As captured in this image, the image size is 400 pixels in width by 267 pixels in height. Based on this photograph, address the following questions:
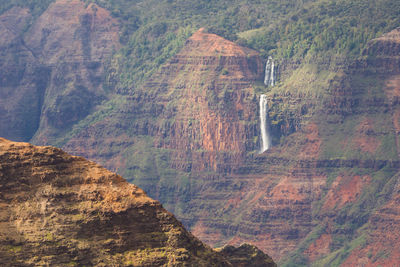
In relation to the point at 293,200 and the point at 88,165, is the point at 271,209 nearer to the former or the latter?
the point at 293,200

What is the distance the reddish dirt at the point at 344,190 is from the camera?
136500 mm

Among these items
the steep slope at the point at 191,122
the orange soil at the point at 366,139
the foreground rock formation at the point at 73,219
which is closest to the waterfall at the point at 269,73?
the steep slope at the point at 191,122

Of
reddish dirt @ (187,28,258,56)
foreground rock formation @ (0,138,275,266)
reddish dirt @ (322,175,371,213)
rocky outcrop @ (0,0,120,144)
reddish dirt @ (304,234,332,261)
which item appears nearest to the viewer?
foreground rock formation @ (0,138,275,266)

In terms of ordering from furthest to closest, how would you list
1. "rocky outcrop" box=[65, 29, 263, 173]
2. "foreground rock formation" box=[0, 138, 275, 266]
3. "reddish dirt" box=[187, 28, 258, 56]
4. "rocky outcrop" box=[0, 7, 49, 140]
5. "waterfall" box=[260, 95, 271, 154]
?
"rocky outcrop" box=[0, 7, 49, 140] → "reddish dirt" box=[187, 28, 258, 56] → "rocky outcrop" box=[65, 29, 263, 173] → "waterfall" box=[260, 95, 271, 154] → "foreground rock formation" box=[0, 138, 275, 266]

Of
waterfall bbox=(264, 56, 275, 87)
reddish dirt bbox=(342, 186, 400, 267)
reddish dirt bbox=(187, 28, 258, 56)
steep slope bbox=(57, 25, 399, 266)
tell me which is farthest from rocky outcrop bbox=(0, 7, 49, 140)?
reddish dirt bbox=(342, 186, 400, 267)

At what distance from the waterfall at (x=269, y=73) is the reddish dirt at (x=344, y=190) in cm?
1668

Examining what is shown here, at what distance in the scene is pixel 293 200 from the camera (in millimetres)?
138125

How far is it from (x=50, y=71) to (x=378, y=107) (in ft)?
172

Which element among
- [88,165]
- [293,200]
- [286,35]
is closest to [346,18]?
[286,35]

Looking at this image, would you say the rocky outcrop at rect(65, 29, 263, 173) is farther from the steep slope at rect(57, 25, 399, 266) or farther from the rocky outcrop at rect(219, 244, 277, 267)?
the rocky outcrop at rect(219, 244, 277, 267)

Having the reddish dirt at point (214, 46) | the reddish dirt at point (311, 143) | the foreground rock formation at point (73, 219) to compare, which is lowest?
the reddish dirt at point (311, 143)

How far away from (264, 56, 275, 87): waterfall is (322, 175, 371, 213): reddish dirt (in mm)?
16685

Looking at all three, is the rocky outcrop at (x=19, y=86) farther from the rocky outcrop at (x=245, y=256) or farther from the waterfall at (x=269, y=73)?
the rocky outcrop at (x=245, y=256)

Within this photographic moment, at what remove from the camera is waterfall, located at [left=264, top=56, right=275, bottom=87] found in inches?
5920
